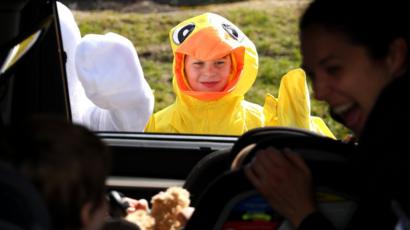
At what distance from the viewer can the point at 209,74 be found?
13.8ft

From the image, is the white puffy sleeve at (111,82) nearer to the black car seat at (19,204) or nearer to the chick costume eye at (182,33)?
the chick costume eye at (182,33)

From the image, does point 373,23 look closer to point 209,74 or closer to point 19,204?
point 19,204

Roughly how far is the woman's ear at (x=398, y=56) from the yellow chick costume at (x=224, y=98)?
7.03 feet

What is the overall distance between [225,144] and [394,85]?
1.59 metres

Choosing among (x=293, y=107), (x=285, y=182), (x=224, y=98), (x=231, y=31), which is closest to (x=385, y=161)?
(x=285, y=182)

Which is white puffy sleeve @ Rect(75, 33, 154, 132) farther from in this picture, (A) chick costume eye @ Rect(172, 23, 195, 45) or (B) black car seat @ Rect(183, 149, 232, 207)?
(B) black car seat @ Rect(183, 149, 232, 207)

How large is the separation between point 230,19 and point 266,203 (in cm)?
753

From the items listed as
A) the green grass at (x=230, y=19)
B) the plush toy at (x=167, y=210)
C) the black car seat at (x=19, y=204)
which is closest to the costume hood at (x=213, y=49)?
the plush toy at (x=167, y=210)

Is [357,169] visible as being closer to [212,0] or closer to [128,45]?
[128,45]

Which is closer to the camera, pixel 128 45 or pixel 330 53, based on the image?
pixel 330 53

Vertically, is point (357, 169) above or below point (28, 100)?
above

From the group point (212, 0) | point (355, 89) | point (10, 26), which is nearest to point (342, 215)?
point (355, 89)

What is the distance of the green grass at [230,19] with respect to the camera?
27.6 ft

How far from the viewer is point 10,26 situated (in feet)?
7.77
